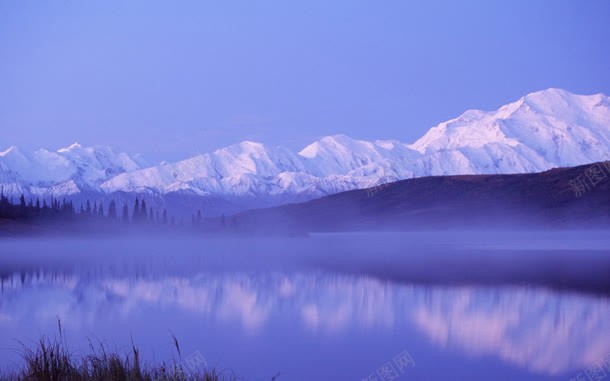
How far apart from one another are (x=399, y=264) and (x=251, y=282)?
2343cm

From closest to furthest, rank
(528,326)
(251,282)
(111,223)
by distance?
1. (528,326)
2. (251,282)
3. (111,223)

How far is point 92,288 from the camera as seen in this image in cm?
4300

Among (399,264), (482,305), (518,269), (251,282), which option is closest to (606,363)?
(482,305)

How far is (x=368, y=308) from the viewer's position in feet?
113

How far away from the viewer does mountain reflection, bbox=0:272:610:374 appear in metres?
25.7

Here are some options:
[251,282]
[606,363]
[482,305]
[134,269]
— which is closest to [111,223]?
[134,269]

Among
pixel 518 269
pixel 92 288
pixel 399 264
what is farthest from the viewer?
pixel 399 264

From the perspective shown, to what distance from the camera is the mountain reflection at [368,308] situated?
25672mm

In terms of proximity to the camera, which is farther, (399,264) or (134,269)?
(399,264)

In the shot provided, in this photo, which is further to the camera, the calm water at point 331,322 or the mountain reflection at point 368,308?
the mountain reflection at point 368,308

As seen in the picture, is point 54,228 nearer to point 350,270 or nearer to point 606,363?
point 350,270

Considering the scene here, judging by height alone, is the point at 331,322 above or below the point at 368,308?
below

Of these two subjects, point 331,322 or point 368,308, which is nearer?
point 331,322

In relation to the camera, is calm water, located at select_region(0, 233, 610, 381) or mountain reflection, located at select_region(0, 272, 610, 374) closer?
calm water, located at select_region(0, 233, 610, 381)
